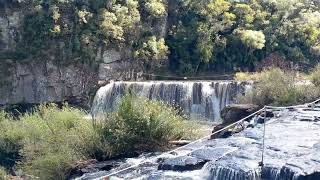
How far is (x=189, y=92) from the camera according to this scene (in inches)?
1173

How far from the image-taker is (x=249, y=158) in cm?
1351

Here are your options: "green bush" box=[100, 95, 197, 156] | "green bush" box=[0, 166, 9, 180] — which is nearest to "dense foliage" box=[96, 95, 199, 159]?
"green bush" box=[100, 95, 197, 156]

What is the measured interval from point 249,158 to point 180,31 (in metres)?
26.6

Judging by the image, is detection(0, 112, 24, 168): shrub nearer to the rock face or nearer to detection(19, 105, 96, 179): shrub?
detection(19, 105, 96, 179): shrub

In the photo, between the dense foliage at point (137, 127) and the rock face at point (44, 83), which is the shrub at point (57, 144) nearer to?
the dense foliage at point (137, 127)

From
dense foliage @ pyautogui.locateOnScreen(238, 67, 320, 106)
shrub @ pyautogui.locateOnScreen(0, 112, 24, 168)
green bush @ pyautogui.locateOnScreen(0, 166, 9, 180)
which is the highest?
dense foliage @ pyautogui.locateOnScreen(238, 67, 320, 106)

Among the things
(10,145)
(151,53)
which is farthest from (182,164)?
(151,53)

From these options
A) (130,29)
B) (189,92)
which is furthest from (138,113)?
(130,29)

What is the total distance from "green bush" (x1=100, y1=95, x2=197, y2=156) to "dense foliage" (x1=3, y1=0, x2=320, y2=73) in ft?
58.6

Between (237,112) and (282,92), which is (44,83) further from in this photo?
(282,92)

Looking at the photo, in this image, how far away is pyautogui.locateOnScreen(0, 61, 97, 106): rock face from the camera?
1299 inches

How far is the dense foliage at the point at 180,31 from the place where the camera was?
34.2 m

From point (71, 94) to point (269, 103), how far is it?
52.9 ft

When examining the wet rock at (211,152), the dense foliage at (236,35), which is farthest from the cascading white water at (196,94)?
the wet rock at (211,152)
